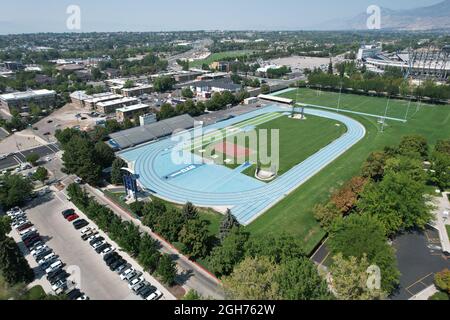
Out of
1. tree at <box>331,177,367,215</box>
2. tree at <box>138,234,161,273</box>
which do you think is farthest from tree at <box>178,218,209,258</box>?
tree at <box>331,177,367,215</box>

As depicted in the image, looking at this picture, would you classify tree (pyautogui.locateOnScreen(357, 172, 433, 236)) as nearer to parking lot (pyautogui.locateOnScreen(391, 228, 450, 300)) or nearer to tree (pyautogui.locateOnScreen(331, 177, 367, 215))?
parking lot (pyautogui.locateOnScreen(391, 228, 450, 300))

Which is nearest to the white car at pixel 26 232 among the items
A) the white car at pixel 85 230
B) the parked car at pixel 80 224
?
the parked car at pixel 80 224

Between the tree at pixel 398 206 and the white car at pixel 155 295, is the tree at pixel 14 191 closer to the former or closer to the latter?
the white car at pixel 155 295

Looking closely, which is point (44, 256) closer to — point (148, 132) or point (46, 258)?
point (46, 258)

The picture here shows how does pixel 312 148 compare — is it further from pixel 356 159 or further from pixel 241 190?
pixel 241 190

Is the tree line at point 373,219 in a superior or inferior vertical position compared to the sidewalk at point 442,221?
superior

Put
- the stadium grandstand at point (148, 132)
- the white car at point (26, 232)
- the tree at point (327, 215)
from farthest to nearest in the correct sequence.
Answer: the stadium grandstand at point (148, 132)
the white car at point (26, 232)
the tree at point (327, 215)
